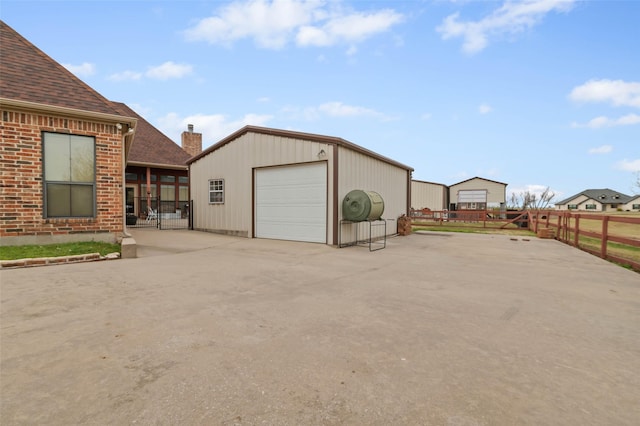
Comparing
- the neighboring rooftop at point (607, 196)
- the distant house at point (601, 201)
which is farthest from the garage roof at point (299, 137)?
the neighboring rooftop at point (607, 196)

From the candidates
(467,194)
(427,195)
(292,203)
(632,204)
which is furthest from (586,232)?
(632,204)

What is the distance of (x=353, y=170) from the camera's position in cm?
1062

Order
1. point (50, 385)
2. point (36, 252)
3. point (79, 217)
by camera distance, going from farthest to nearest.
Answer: point (79, 217)
point (36, 252)
point (50, 385)

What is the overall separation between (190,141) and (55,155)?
22293mm

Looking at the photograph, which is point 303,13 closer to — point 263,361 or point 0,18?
point 0,18

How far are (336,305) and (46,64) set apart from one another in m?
10.9

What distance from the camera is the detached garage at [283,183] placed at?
9.89 meters

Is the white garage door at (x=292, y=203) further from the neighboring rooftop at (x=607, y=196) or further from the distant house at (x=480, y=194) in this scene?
the neighboring rooftop at (x=607, y=196)

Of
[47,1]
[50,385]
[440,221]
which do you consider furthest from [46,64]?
[440,221]

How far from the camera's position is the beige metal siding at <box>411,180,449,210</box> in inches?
1085

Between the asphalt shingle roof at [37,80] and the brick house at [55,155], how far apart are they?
0.06 ft

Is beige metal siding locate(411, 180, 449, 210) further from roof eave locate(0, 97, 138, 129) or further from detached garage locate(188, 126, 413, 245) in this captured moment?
roof eave locate(0, 97, 138, 129)

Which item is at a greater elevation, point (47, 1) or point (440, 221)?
point (47, 1)

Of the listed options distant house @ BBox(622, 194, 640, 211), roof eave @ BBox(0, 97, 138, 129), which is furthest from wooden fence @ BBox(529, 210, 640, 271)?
distant house @ BBox(622, 194, 640, 211)
